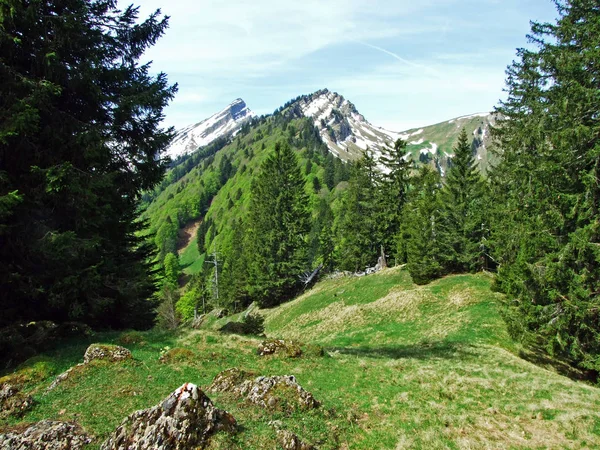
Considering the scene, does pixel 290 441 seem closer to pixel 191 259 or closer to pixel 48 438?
pixel 48 438

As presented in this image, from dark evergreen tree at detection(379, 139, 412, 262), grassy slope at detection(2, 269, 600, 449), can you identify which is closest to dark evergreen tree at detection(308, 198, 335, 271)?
dark evergreen tree at detection(379, 139, 412, 262)

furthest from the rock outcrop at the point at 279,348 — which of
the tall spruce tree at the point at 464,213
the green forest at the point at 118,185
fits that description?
the tall spruce tree at the point at 464,213

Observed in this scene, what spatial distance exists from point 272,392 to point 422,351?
36.1 feet

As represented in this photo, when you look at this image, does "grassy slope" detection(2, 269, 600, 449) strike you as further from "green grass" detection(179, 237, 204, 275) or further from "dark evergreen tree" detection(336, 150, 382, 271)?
"green grass" detection(179, 237, 204, 275)


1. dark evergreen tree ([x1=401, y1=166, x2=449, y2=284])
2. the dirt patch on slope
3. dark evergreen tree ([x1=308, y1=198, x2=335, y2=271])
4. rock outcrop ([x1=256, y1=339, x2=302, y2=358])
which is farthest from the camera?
the dirt patch on slope

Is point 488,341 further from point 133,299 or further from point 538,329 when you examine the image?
point 133,299

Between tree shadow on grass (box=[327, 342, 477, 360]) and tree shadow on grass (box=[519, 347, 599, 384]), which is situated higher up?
tree shadow on grass (box=[327, 342, 477, 360])

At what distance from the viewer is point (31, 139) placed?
1335cm

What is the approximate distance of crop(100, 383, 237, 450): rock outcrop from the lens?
6664 mm

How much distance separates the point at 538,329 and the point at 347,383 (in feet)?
37.5

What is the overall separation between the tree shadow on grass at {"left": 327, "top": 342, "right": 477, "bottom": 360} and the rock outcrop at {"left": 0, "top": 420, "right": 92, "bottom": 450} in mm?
11583

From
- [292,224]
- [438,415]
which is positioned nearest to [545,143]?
[438,415]

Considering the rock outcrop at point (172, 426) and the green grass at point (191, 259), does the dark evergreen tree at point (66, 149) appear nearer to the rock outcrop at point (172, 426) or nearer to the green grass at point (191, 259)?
the rock outcrop at point (172, 426)

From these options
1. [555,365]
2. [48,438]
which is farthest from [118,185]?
[555,365]
